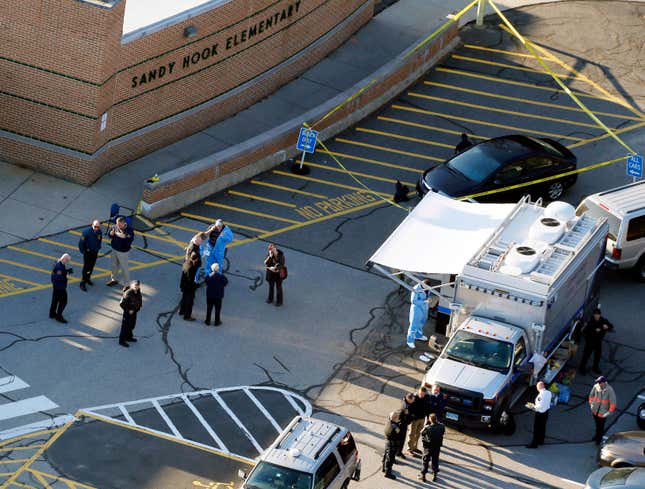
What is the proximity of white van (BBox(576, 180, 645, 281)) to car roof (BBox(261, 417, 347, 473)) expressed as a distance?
9977 millimetres

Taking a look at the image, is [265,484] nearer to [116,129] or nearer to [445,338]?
[445,338]

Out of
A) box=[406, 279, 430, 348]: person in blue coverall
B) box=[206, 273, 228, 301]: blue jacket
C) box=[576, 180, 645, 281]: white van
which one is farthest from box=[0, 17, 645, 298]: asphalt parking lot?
box=[576, 180, 645, 281]: white van

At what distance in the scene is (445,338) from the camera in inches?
1112

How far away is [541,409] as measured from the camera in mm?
24875

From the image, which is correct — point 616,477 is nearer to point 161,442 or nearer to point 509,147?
point 161,442

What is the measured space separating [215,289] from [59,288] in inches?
126

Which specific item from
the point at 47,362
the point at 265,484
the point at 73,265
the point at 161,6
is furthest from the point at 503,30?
the point at 265,484

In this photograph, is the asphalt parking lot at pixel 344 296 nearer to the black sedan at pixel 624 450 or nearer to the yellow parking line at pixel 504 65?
the yellow parking line at pixel 504 65

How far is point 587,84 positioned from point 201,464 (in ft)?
65.6

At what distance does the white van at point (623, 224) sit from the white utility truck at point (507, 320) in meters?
2.78

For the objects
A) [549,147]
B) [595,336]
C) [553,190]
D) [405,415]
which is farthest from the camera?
[549,147]

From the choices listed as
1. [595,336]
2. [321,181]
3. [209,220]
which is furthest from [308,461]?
[321,181]

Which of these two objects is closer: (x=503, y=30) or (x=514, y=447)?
(x=514, y=447)

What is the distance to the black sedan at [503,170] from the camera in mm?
32906
